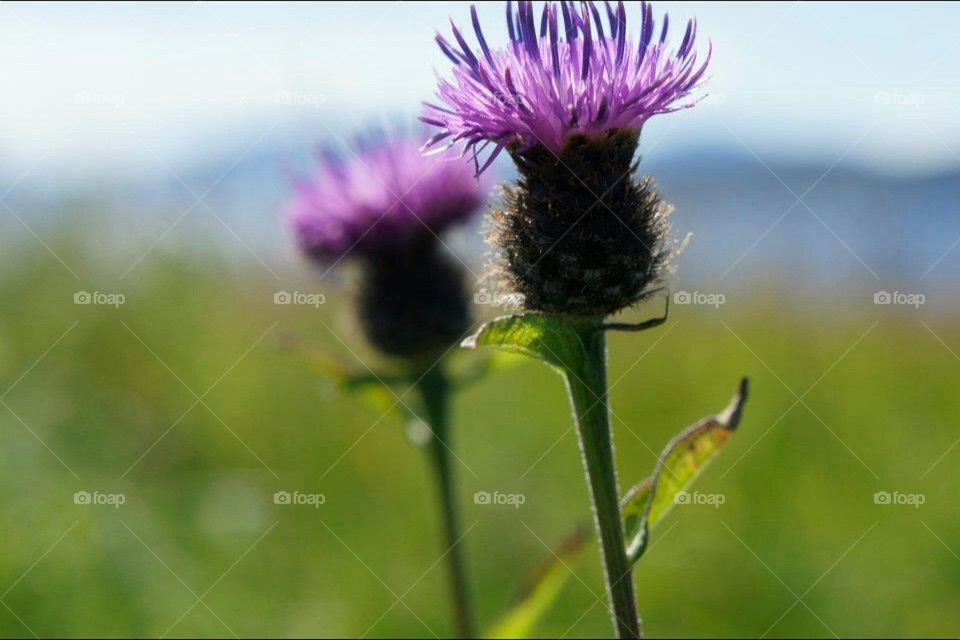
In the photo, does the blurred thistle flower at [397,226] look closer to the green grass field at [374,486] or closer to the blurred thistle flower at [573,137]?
the green grass field at [374,486]

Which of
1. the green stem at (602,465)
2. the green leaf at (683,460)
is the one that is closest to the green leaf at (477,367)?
the green stem at (602,465)

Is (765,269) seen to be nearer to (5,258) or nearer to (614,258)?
(5,258)

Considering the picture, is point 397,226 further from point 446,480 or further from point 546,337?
point 546,337

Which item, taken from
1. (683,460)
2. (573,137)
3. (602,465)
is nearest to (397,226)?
(573,137)

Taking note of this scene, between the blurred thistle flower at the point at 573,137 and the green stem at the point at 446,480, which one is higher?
the blurred thistle flower at the point at 573,137

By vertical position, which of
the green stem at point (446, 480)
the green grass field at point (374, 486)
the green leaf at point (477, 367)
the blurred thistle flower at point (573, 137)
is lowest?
the green grass field at point (374, 486)

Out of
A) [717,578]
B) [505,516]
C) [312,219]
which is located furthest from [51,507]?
[717,578]
